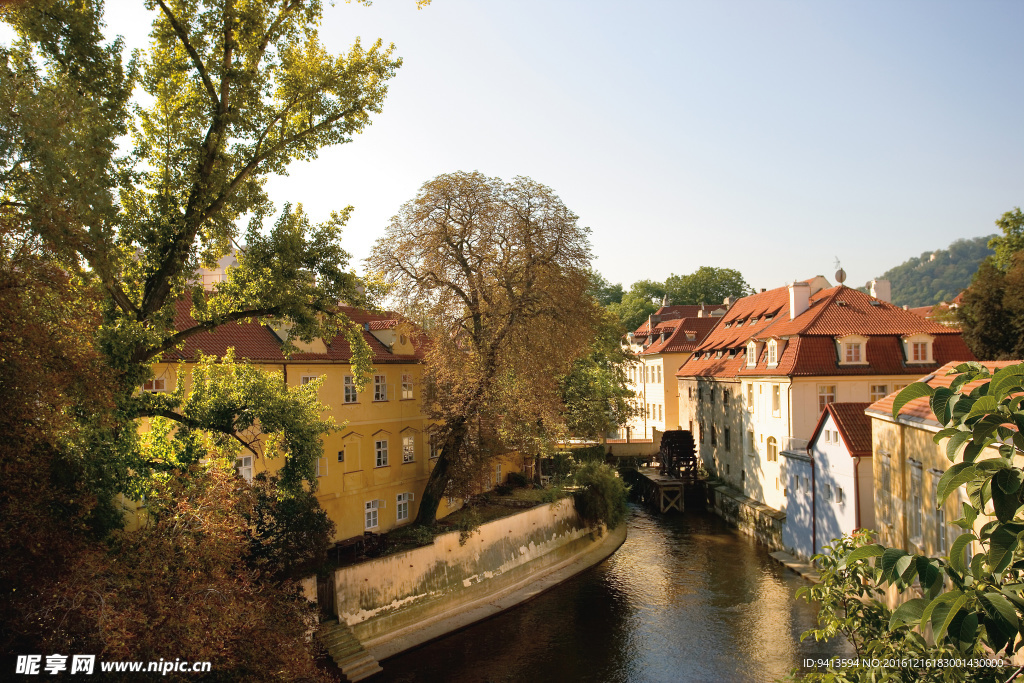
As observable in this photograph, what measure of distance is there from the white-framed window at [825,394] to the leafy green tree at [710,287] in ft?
171

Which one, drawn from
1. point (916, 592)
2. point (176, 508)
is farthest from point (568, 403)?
point (176, 508)

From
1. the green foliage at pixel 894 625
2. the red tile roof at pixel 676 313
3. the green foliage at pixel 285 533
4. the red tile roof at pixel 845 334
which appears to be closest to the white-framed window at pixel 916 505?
the green foliage at pixel 894 625

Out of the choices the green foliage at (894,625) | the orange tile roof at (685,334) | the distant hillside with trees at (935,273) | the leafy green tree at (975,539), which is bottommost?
the green foliage at (894,625)

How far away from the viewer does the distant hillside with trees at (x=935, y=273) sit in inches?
6294

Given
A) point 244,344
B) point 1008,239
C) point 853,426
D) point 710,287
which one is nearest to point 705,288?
point 710,287

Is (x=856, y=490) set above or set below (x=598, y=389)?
below

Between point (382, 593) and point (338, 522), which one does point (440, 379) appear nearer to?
point (338, 522)

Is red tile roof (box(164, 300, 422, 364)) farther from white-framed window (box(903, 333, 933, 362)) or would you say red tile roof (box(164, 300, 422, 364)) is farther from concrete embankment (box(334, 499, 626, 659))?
white-framed window (box(903, 333, 933, 362))

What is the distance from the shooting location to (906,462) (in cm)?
1422

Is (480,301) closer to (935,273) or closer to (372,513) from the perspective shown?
(372,513)

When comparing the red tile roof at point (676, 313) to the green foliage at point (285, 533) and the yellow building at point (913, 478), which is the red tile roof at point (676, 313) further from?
the green foliage at point (285, 533)

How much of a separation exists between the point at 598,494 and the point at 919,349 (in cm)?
1410

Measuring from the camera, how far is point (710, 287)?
263 ft

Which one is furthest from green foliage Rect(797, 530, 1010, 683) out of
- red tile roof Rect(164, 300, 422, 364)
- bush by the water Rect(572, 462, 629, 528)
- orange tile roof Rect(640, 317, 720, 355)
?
orange tile roof Rect(640, 317, 720, 355)
